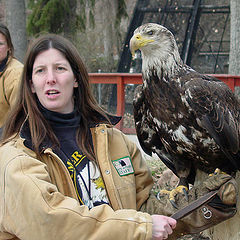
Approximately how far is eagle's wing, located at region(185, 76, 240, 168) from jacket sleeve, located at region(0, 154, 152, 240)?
113 cm

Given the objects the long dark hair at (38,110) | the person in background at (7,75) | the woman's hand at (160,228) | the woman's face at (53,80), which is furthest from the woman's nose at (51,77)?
the person in background at (7,75)

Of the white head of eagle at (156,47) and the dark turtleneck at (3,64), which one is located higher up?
the white head of eagle at (156,47)

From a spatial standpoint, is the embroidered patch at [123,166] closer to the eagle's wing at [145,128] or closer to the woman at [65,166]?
the woman at [65,166]

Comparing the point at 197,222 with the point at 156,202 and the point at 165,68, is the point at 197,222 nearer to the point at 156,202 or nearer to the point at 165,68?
the point at 156,202

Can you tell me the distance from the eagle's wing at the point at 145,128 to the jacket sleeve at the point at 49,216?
53.2 inches

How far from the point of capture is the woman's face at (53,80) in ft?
6.57

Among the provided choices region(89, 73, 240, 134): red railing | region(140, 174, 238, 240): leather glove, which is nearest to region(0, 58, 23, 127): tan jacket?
region(140, 174, 238, 240): leather glove

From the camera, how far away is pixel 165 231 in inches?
65.9

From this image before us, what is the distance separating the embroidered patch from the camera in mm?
2117

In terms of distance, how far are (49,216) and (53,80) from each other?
72 cm

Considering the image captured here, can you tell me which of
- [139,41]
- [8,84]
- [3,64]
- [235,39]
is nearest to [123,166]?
[139,41]

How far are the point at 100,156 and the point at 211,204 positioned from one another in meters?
0.84

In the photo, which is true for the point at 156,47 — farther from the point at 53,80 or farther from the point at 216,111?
the point at 53,80

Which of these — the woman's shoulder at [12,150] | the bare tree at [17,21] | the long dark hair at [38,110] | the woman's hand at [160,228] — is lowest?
the woman's hand at [160,228]
